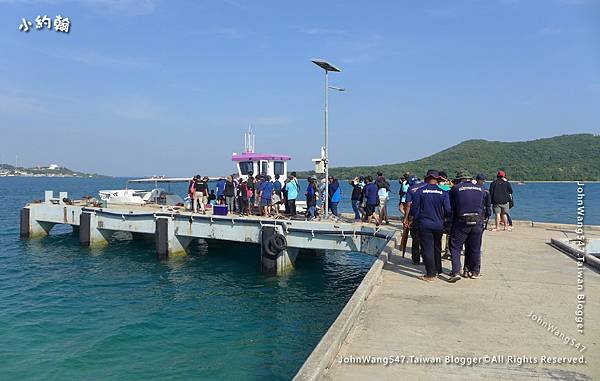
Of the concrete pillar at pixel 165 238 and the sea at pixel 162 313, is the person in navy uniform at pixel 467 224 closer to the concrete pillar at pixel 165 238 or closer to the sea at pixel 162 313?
the sea at pixel 162 313

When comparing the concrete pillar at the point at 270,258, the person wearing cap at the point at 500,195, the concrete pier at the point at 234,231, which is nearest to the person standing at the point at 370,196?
the concrete pier at the point at 234,231

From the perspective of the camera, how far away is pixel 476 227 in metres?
7.86

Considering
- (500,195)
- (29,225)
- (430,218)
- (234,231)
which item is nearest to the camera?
(430,218)

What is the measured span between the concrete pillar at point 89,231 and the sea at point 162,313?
1067 millimetres

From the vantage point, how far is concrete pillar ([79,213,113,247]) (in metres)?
20.3

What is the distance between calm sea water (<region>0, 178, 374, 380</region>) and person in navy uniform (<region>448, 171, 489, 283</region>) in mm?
3473

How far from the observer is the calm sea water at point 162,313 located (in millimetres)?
8234

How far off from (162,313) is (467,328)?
8145 mm

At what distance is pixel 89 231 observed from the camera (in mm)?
20359

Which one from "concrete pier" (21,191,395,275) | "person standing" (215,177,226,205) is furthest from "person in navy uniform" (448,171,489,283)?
"person standing" (215,177,226,205)

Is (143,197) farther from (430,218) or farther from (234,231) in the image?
(430,218)

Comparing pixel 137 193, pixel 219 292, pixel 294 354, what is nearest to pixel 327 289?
pixel 219 292

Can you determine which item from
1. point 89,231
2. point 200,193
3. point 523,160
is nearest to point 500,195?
point 200,193

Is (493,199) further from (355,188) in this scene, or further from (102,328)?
(102,328)
